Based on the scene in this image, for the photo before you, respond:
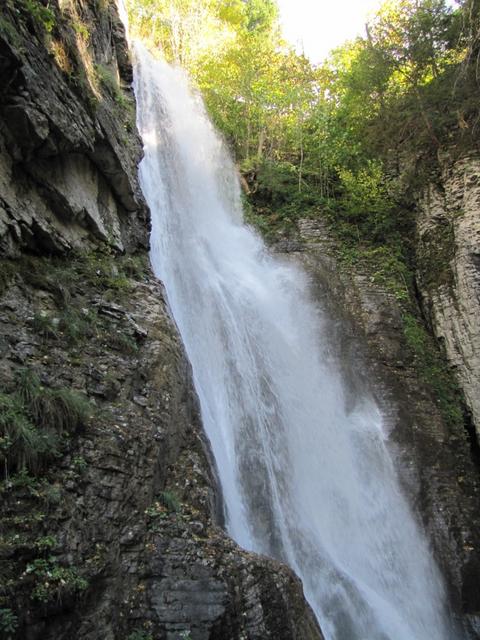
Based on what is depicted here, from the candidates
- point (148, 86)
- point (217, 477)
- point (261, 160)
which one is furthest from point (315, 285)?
point (148, 86)

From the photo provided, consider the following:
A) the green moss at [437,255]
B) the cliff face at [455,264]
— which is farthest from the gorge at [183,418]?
the cliff face at [455,264]

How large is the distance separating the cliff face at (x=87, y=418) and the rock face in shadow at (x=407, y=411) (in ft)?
15.7

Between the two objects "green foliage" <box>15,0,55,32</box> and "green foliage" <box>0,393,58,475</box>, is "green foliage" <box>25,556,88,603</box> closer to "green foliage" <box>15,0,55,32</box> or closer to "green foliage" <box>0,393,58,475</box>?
"green foliage" <box>0,393,58,475</box>

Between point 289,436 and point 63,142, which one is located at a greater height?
point 63,142

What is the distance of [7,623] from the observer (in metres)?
3.42

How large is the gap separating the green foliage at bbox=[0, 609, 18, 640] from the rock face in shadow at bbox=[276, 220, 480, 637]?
7.49 metres

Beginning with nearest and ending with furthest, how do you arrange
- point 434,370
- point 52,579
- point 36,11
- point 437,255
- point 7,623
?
point 7,623, point 52,579, point 36,11, point 434,370, point 437,255

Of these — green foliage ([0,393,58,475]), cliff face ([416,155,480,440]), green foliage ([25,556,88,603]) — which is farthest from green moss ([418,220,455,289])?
green foliage ([25,556,88,603])

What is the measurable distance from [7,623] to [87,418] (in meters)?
2.02

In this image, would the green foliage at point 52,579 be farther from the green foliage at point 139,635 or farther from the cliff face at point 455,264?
the cliff face at point 455,264

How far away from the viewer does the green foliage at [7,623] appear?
3.41 metres

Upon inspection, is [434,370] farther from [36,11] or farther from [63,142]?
[36,11]

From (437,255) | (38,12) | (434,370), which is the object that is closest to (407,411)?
(434,370)

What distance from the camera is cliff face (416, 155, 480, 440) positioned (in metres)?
11.0
